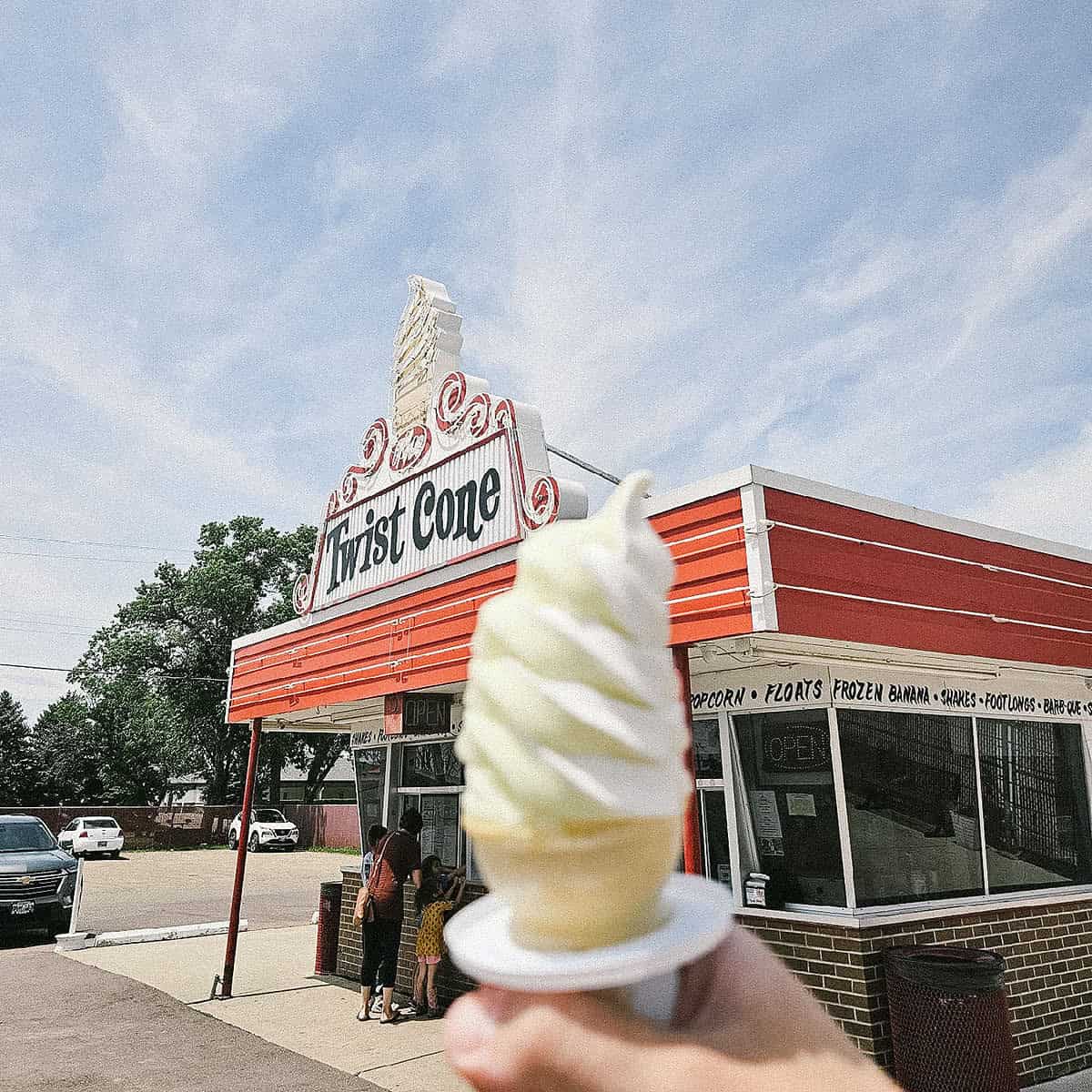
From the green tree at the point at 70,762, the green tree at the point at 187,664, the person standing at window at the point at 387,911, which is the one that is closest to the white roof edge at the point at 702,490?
the person standing at window at the point at 387,911

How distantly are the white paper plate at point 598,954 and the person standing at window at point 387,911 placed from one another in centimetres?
774

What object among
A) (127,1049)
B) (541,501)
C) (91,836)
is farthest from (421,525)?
(91,836)

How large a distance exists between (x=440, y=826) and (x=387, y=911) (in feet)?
5.00

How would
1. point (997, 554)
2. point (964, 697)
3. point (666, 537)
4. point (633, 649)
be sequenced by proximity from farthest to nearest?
1. point (964, 697)
2. point (997, 554)
3. point (666, 537)
4. point (633, 649)

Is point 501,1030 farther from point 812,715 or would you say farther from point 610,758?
point 812,715

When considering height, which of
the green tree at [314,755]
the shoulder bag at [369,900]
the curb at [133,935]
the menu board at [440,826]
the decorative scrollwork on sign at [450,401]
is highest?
the decorative scrollwork on sign at [450,401]

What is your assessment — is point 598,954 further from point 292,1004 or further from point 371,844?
point 292,1004

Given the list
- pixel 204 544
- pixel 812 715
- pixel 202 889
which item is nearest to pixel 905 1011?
pixel 812 715

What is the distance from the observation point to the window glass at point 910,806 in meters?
6.62

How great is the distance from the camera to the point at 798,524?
523cm

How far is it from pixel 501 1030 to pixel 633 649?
0.66m

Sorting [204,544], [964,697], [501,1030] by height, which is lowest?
[501,1030]

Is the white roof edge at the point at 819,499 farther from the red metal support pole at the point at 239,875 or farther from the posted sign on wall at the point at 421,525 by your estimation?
the red metal support pole at the point at 239,875

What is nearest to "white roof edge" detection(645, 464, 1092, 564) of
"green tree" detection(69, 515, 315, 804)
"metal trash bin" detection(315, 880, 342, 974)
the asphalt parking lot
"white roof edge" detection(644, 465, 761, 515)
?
"white roof edge" detection(644, 465, 761, 515)
